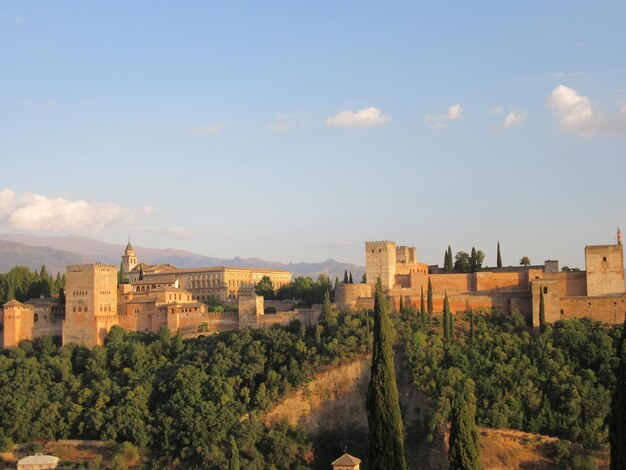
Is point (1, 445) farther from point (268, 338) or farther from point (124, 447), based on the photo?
point (268, 338)

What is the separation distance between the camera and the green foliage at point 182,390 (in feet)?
130

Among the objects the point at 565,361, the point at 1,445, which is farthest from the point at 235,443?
the point at 565,361

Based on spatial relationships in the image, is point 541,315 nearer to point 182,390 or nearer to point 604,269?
point 604,269

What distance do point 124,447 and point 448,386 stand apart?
48.1 feet

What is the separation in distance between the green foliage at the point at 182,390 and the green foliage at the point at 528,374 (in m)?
4.06

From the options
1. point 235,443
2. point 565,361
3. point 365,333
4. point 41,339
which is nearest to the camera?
point 235,443

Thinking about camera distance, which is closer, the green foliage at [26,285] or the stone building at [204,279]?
the green foliage at [26,285]

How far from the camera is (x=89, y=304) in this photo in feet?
166

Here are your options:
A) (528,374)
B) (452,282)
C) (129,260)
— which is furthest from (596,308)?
(129,260)

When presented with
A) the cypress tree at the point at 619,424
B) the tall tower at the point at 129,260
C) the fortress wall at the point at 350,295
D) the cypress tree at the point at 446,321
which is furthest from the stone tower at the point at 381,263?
the tall tower at the point at 129,260

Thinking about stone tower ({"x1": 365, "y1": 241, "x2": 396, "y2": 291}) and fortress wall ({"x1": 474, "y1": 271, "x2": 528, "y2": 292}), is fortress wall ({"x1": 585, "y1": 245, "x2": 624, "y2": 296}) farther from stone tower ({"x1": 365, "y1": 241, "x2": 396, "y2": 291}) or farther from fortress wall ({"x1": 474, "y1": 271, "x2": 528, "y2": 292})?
stone tower ({"x1": 365, "y1": 241, "x2": 396, "y2": 291})

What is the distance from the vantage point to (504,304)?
45.7m

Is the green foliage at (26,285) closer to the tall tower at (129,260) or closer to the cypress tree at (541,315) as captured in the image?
the tall tower at (129,260)

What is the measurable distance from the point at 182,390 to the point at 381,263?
44.5 ft
